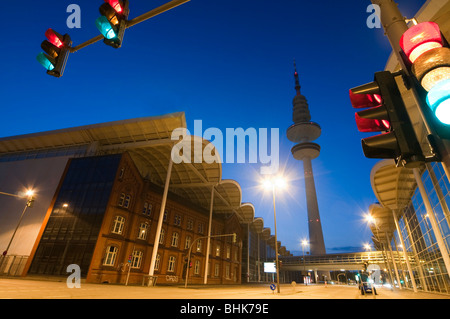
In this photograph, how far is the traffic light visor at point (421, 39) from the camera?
2.02 meters

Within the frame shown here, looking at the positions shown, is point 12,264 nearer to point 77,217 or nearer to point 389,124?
point 77,217

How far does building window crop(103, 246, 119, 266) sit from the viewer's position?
81.7ft

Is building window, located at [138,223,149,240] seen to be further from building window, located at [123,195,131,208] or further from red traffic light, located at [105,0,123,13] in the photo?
red traffic light, located at [105,0,123,13]

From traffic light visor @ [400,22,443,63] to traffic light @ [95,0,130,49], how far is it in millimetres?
4432

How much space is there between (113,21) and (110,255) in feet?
88.3

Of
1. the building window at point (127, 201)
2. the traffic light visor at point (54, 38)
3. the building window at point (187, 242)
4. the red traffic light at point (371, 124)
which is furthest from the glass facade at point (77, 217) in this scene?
the red traffic light at point (371, 124)

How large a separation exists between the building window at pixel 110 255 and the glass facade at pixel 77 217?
176 cm

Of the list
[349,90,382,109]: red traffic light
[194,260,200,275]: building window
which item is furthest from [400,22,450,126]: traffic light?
[194,260,200,275]: building window

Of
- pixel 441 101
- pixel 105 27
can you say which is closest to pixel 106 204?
pixel 105 27

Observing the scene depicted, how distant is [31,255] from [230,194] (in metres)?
30.7

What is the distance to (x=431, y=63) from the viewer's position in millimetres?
1895

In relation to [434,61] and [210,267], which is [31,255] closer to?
[210,267]

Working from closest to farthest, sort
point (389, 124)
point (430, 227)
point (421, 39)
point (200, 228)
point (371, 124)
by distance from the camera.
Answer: point (421, 39)
point (389, 124)
point (371, 124)
point (430, 227)
point (200, 228)
